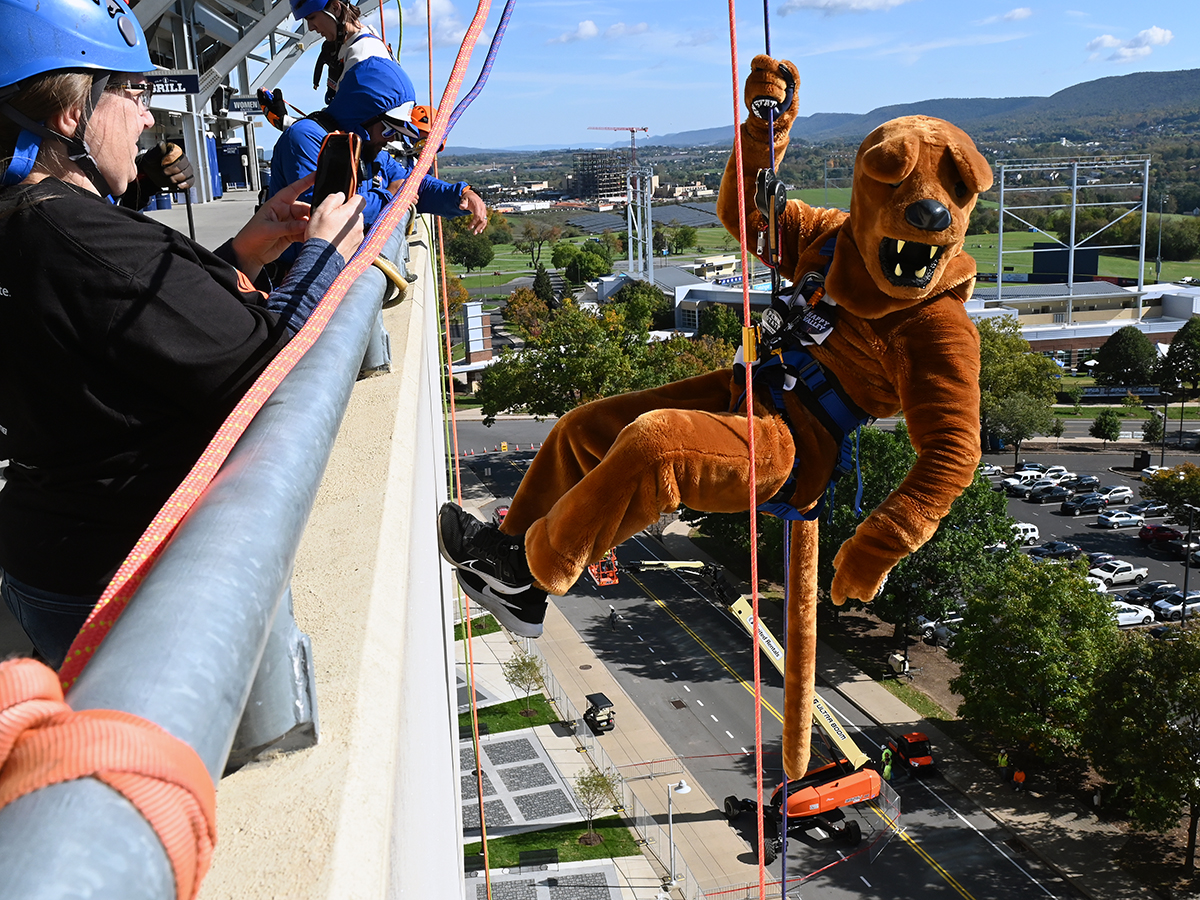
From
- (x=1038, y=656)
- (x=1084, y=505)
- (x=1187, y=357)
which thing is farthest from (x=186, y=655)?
(x=1187, y=357)

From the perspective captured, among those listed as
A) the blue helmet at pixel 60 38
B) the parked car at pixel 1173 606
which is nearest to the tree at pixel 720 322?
the parked car at pixel 1173 606

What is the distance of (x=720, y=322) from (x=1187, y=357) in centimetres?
2318

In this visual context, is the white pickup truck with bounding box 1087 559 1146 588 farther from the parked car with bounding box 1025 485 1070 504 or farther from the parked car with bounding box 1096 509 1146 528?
the parked car with bounding box 1025 485 1070 504

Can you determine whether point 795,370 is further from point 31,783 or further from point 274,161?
point 31,783

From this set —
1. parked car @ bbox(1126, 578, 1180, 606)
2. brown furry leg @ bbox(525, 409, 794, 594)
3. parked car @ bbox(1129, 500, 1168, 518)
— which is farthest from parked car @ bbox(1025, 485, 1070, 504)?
brown furry leg @ bbox(525, 409, 794, 594)

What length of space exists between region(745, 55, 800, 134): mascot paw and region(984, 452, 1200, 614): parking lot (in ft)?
93.5

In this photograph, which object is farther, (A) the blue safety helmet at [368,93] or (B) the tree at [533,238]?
(B) the tree at [533,238]

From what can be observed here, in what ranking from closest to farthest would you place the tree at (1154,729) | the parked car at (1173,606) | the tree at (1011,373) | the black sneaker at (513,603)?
the black sneaker at (513,603)
the tree at (1154,729)
the parked car at (1173,606)
the tree at (1011,373)

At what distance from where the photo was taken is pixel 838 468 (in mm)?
4188

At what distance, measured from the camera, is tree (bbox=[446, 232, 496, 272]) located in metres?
96.0

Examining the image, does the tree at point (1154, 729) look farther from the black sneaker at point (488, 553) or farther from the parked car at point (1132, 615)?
the black sneaker at point (488, 553)

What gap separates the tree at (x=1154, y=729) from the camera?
1739cm

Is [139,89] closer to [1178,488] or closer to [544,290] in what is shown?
[1178,488]

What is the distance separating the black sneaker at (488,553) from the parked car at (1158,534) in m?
35.0
